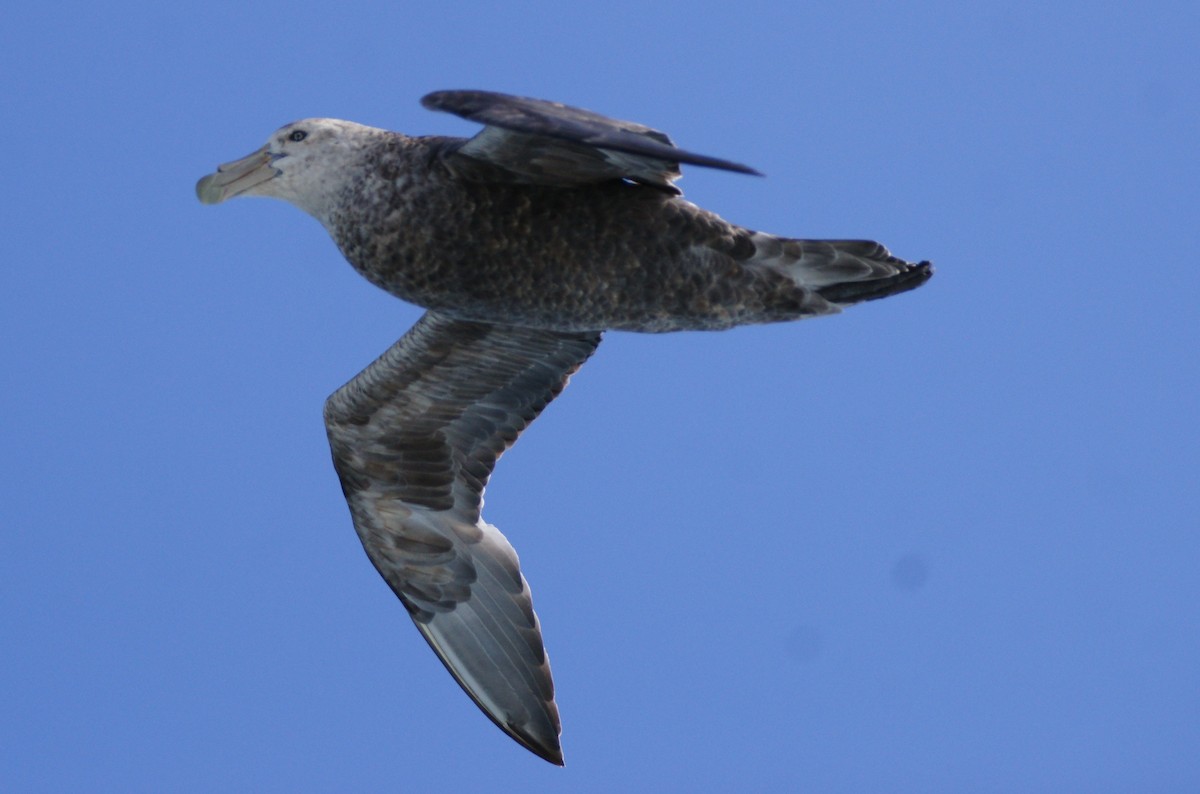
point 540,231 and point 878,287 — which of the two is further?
point 878,287

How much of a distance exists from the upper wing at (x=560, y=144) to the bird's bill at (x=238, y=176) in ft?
4.57

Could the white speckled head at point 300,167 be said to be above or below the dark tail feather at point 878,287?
above

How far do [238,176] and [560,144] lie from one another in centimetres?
204

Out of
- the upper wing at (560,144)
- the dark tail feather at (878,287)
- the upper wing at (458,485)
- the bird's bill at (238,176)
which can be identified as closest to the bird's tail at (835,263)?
the dark tail feather at (878,287)

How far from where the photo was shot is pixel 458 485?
1104cm

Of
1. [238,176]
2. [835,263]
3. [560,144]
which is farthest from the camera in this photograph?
[238,176]

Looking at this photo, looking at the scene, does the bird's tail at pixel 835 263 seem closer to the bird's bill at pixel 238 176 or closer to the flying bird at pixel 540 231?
the flying bird at pixel 540 231

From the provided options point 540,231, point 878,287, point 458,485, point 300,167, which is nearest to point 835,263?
point 878,287

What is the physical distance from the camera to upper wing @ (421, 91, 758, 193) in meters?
7.56

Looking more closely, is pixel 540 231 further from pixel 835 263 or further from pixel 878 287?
pixel 878 287

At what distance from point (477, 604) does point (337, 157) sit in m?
3.04

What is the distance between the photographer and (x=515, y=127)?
7676 millimetres

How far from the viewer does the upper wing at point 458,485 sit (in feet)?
34.6

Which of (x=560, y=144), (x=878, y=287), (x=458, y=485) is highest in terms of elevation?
(x=560, y=144)
